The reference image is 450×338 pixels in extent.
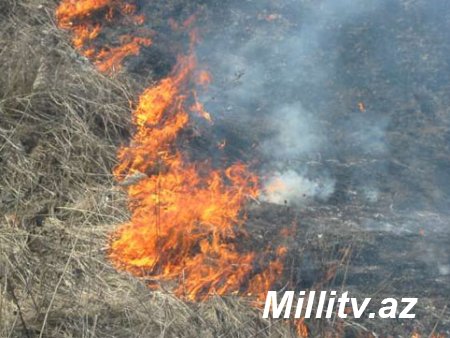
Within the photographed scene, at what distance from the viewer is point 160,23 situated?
16.9 ft

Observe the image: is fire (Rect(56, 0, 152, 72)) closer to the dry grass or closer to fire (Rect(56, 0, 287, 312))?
fire (Rect(56, 0, 287, 312))

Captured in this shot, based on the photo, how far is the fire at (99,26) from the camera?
492 centimetres

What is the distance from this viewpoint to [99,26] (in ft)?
16.8

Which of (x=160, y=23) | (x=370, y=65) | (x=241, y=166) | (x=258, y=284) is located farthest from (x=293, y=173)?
(x=160, y=23)

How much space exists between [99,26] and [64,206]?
222 centimetres

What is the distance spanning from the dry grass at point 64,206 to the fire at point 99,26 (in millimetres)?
142

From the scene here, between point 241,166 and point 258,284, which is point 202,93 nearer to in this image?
point 241,166

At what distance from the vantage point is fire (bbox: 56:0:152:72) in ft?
16.1

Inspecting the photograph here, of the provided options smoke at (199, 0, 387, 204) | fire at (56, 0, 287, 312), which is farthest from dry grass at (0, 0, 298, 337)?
smoke at (199, 0, 387, 204)

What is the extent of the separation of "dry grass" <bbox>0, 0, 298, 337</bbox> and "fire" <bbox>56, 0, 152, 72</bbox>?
0.47ft

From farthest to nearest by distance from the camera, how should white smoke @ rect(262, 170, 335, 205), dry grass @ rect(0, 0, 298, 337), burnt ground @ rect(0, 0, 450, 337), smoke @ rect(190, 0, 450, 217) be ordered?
smoke @ rect(190, 0, 450, 217) < white smoke @ rect(262, 170, 335, 205) < burnt ground @ rect(0, 0, 450, 337) < dry grass @ rect(0, 0, 298, 337)

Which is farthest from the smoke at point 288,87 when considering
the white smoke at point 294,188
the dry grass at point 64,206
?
the dry grass at point 64,206

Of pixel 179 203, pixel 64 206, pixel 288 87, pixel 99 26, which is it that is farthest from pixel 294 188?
pixel 99 26

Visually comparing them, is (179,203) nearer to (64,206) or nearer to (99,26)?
(64,206)
